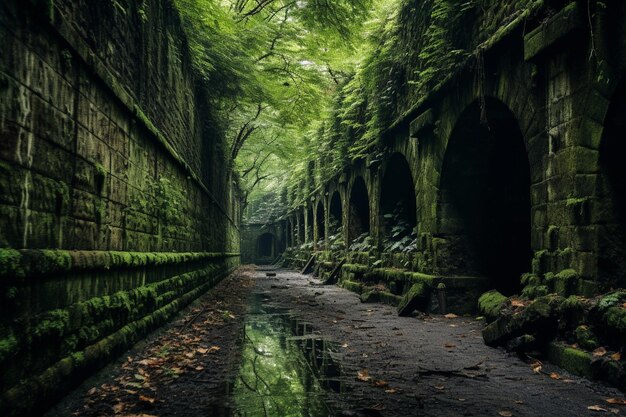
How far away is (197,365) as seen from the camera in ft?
15.8

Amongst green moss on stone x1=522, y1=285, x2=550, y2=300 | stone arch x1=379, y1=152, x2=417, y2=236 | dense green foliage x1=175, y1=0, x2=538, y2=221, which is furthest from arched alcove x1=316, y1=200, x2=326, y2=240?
green moss on stone x1=522, y1=285, x2=550, y2=300

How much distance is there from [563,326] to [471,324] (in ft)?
9.55

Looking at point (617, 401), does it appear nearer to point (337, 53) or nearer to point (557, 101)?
point (557, 101)

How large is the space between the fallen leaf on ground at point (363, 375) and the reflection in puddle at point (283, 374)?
0.73 feet

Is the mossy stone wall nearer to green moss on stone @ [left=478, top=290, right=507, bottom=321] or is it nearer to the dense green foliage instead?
the dense green foliage

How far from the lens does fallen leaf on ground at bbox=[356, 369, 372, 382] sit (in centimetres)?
435

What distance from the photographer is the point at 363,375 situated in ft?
14.7

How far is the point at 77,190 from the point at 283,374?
2607 millimetres

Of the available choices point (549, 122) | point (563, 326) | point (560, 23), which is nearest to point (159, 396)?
point (563, 326)

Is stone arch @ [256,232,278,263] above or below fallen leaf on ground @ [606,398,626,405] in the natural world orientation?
above

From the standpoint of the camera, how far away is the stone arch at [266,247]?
→ 44438mm

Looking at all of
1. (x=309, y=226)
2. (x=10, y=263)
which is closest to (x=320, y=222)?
(x=309, y=226)

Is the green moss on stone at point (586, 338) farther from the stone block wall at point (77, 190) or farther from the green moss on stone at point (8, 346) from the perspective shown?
the green moss on stone at point (8, 346)

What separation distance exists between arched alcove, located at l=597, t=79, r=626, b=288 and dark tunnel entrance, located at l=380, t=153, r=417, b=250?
7.76 m
